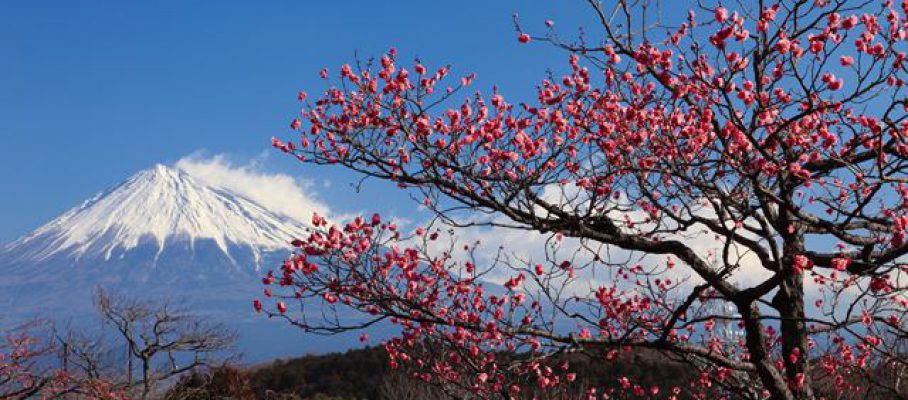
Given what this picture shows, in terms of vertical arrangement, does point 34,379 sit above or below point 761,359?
above

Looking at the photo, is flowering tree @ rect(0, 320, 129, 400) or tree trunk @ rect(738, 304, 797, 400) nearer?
tree trunk @ rect(738, 304, 797, 400)

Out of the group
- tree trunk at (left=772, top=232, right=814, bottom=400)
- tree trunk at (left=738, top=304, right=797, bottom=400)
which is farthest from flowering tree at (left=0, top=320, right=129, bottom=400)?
tree trunk at (left=772, top=232, right=814, bottom=400)

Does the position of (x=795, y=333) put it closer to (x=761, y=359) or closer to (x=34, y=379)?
(x=761, y=359)

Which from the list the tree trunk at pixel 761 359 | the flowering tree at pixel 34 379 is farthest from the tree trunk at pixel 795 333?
the flowering tree at pixel 34 379

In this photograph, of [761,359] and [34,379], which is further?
[34,379]

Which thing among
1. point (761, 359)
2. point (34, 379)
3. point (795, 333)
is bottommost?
point (761, 359)

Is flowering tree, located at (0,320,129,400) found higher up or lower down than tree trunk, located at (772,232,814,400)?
higher up

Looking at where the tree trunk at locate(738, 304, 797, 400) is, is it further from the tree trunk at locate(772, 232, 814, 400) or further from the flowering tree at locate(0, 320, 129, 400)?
the flowering tree at locate(0, 320, 129, 400)

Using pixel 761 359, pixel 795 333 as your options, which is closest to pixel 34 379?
pixel 761 359

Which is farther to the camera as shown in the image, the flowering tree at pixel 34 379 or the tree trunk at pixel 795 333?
the flowering tree at pixel 34 379

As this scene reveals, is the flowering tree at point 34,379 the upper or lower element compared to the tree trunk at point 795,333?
upper

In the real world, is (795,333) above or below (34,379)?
below

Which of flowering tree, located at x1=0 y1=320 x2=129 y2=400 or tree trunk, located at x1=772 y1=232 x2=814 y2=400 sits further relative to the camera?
flowering tree, located at x1=0 y1=320 x2=129 y2=400

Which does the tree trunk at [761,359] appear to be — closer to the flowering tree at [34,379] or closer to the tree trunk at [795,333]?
the tree trunk at [795,333]
